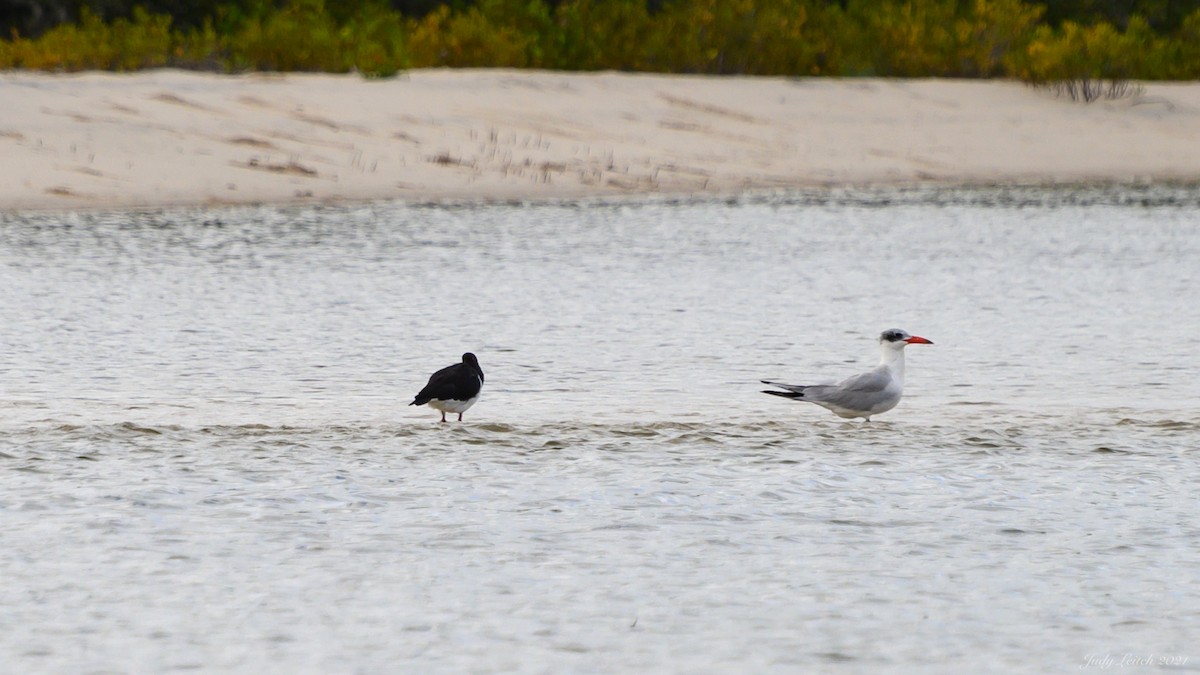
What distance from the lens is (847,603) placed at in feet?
18.4

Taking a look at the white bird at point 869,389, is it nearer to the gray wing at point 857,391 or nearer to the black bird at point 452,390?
the gray wing at point 857,391

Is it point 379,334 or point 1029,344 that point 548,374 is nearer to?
point 379,334

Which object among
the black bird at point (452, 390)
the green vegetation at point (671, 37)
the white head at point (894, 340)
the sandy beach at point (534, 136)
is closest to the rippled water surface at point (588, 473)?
the black bird at point (452, 390)

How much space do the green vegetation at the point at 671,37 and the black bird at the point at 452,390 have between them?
67.7 feet

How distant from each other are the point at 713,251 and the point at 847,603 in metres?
11.7

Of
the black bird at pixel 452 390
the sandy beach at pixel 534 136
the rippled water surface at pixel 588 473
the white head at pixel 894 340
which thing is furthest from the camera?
the sandy beach at pixel 534 136

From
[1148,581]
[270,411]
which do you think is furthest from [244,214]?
[1148,581]

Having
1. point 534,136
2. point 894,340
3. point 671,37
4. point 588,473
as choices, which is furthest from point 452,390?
point 671,37

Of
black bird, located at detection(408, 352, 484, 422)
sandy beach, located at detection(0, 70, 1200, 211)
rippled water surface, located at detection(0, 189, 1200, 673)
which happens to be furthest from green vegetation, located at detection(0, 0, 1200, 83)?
black bird, located at detection(408, 352, 484, 422)

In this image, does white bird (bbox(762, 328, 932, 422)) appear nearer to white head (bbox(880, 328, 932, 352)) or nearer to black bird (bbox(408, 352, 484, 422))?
white head (bbox(880, 328, 932, 352))

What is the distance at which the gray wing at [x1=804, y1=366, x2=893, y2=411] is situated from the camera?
8.29 meters

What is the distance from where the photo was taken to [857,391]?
327 inches

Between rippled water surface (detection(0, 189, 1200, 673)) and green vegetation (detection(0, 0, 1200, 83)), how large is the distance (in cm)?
1433

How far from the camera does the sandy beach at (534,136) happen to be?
2152 centimetres
